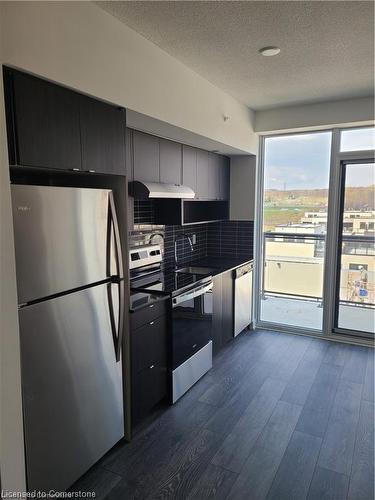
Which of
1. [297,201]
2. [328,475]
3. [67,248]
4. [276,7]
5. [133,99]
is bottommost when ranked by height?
[328,475]

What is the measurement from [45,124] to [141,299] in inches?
57.6

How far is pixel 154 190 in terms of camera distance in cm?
297

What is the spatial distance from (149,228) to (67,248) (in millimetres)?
1761

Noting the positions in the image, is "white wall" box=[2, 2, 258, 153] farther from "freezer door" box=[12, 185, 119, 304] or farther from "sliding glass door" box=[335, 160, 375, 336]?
"sliding glass door" box=[335, 160, 375, 336]

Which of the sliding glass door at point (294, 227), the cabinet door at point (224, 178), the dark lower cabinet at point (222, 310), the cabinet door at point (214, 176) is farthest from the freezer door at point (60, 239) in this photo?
the sliding glass door at point (294, 227)

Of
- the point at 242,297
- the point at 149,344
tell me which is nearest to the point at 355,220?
the point at 242,297

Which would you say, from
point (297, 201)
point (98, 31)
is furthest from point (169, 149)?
point (297, 201)

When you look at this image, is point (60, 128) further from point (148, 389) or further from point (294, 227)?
point (294, 227)

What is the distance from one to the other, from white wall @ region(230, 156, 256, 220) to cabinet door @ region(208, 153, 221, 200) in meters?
0.36

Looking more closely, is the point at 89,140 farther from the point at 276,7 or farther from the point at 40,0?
the point at 276,7

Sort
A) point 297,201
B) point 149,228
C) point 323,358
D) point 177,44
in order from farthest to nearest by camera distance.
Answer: point 297,201 < point 323,358 < point 149,228 < point 177,44

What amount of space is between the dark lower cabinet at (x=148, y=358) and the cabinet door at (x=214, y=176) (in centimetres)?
184

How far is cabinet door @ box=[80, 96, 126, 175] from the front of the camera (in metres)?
2.05

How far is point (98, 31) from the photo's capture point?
2.05 m
